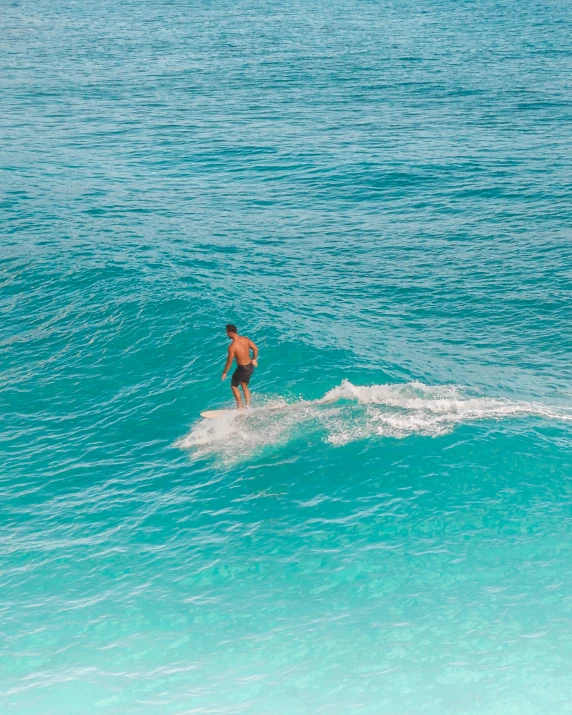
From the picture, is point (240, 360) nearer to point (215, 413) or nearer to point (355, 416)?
point (215, 413)

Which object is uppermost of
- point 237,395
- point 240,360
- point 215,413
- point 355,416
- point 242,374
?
point 240,360

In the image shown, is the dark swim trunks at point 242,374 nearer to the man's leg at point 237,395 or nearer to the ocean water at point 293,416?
the man's leg at point 237,395

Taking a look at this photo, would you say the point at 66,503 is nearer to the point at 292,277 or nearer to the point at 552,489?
the point at 552,489

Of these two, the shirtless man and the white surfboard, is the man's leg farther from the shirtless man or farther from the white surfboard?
the white surfboard

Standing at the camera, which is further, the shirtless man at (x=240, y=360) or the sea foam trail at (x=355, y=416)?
the sea foam trail at (x=355, y=416)

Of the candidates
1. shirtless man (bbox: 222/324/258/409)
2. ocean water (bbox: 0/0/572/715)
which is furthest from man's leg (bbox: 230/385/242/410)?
ocean water (bbox: 0/0/572/715)

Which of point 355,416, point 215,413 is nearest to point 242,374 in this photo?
point 215,413

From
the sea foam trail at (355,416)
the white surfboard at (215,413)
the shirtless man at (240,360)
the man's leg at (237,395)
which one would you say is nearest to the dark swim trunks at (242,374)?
the shirtless man at (240,360)

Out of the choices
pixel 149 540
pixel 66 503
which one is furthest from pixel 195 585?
pixel 66 503
